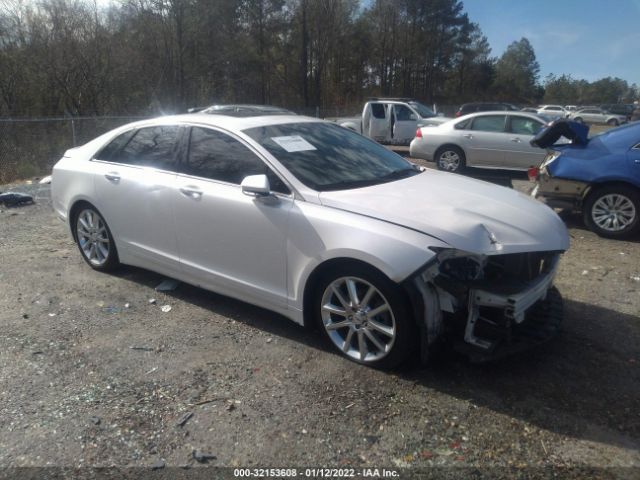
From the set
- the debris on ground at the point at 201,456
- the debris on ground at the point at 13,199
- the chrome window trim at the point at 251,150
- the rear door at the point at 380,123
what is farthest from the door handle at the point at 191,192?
the rear door at the point at 380,123

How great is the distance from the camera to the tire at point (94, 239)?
4859mm

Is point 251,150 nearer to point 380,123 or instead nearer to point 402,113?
point 380,123

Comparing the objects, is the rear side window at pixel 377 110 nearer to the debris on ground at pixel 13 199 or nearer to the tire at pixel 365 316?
the debris on ground at pixel 13 199

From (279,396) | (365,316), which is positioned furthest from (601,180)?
(279,396)

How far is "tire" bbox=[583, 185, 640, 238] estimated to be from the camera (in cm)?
612

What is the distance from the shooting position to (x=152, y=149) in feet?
14.5

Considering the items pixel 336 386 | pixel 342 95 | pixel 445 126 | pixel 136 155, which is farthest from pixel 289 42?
pixel 336 386

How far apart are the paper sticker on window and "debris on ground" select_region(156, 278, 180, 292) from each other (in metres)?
1.85

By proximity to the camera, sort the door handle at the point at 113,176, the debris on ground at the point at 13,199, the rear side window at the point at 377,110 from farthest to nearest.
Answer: the rear side window at the point at 377,110 → the debris on ground at the point at 13,199 → the door handle at the point at 113,176

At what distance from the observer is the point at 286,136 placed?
3.93m

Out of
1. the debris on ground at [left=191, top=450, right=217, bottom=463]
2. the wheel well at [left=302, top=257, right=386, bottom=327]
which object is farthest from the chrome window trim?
the debris on ground at [left=191, top=450, right=217, bottom=463]

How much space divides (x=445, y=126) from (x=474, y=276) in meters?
9.90

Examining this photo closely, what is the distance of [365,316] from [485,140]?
9.59m

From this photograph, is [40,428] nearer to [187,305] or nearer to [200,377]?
[200,377]
